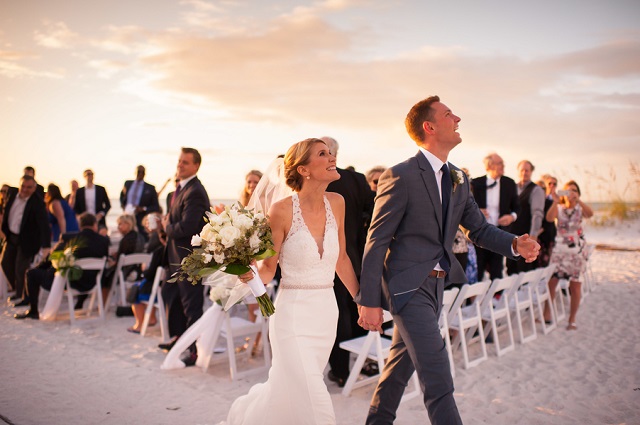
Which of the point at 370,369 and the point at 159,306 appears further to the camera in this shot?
the point at 159,306

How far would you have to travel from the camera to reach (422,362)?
118 inches

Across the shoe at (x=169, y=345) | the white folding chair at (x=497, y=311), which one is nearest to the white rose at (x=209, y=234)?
the shoe at (x=169, y=345)

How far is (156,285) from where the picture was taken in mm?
6875

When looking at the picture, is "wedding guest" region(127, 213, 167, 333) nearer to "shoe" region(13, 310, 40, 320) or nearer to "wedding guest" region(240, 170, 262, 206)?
"wedding guest" region(240, 170, 262, 206)

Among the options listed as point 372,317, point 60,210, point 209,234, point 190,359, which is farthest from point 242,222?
point 60,210

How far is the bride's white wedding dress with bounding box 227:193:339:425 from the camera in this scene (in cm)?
307

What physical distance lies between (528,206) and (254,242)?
6.32 m

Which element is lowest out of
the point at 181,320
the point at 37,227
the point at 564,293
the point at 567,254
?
the point at 564,293

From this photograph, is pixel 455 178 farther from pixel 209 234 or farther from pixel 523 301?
pixel 523 301

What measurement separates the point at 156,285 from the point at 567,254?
595 cm

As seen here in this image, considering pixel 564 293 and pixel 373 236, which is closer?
pixel 373 236

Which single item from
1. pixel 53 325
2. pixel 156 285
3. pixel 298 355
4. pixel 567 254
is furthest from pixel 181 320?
pixel 567 254

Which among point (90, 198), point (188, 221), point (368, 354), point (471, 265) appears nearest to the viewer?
point (368, 354)

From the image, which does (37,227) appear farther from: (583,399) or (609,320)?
(609,320)
